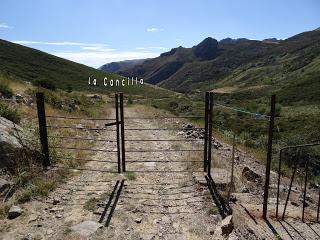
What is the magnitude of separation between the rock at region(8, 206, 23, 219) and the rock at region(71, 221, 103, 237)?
1.40 metres

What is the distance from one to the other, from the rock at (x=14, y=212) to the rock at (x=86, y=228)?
1.40 metres

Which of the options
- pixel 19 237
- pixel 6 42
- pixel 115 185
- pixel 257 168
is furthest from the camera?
pixel 6 42

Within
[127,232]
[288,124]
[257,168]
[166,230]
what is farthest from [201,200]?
[288,124]

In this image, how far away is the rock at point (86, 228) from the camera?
703 cm

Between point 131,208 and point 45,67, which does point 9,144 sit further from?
point 45,67

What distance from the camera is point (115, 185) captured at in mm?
9695

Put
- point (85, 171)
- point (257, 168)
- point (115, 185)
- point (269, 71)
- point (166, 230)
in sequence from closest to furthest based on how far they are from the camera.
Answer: point (166, 230) → point (115, 185) → point (85, 171) → point (257, 168) → point (269, 71)

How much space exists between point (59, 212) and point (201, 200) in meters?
3.42

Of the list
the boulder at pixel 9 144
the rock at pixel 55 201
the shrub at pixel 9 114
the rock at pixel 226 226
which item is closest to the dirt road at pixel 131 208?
the rock at pixel 55 201

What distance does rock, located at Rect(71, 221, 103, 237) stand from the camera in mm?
7031

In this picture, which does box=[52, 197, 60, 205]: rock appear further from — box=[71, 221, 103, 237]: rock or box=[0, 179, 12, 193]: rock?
box=[71, 221, 103, 237]: rock

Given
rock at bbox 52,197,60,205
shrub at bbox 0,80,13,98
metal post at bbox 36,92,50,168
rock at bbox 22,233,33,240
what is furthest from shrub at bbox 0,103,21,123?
rock at bbox 22,233,33,240

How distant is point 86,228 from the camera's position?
720 cm

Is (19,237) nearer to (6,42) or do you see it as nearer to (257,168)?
(257,168)
